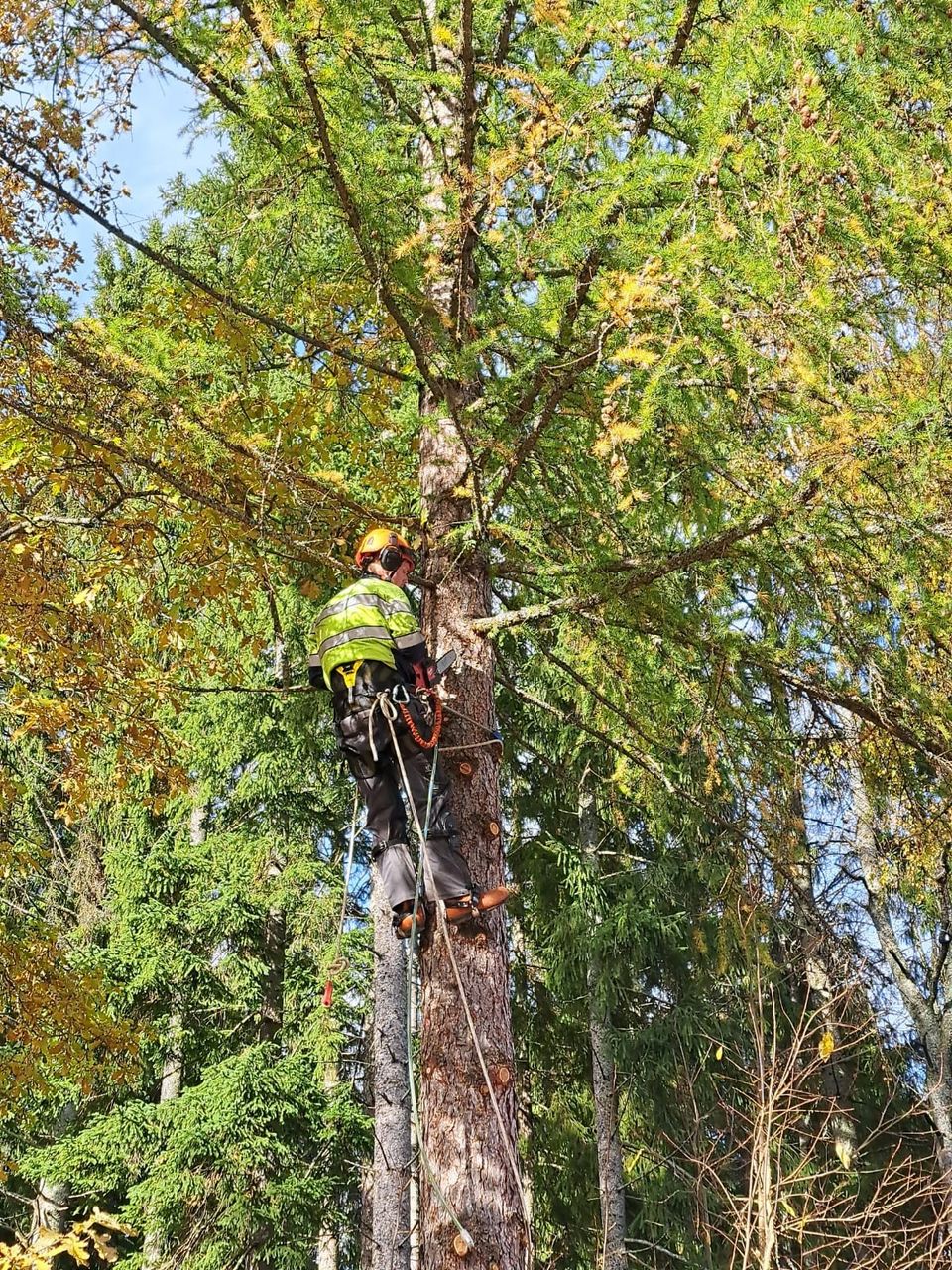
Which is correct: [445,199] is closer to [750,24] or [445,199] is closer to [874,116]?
[750,24]

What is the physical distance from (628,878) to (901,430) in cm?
851

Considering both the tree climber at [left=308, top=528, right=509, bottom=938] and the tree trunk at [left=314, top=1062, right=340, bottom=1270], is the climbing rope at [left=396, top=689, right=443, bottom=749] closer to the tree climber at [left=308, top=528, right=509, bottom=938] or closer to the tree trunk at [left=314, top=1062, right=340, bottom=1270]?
the tree climber at [left=308, top=528, right=509, bottom=938]

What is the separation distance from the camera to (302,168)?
4348mm

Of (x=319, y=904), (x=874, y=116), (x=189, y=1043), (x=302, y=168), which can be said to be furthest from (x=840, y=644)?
(x=189, y=1043)

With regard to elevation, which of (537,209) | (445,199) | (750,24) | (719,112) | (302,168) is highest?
(302,168)

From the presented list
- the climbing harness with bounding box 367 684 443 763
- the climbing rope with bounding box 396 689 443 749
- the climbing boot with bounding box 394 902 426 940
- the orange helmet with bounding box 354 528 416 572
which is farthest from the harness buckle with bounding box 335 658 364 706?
the climbing boot with bounding box 394 902 426 940

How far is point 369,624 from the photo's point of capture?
454cm

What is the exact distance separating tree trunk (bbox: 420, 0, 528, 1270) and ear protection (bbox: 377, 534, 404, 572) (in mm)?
227

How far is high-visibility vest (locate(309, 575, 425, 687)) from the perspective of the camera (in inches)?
177

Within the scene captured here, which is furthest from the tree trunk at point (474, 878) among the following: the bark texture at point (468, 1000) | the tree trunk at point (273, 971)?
the tree trunk at point (273, 971)

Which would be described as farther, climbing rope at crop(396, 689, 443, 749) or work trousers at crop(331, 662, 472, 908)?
climbing rope at crop(396, 689, 443, 749)

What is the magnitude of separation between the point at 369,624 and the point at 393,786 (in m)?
0.73

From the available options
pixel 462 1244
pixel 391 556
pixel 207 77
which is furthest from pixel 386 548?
pixel 462 1244

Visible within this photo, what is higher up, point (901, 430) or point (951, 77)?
point (951, 77)
